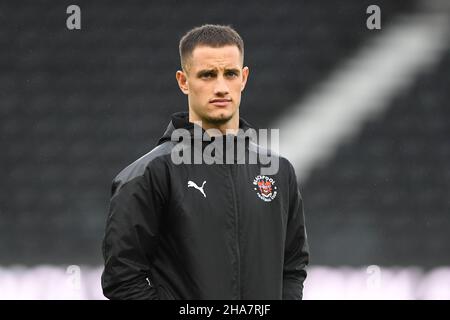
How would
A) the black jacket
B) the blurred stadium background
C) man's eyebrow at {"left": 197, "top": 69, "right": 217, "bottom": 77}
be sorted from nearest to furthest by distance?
1. the black jacket
2. man's eyebrow at {"left": 197, "top": 69, "right": 217, "bottom": 77}
3. the blurred stadium background

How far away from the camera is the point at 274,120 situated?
5945mm

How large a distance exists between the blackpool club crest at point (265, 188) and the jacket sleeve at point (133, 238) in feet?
0.75

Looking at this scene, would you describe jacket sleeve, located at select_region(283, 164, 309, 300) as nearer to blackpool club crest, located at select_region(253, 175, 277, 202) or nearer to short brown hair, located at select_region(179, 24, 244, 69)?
blackpool club crest, located at select_region(253, 175, 277, 202)

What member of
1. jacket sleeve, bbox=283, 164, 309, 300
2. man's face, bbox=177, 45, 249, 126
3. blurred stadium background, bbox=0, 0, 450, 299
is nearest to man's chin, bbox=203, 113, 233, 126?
man's face, bbox=177, 45, 249, 126

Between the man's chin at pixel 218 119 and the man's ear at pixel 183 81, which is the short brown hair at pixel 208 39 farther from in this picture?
the man's chin at pixel 218 119

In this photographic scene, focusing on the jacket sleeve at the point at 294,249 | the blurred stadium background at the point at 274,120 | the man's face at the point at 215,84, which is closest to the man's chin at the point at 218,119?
the man's face at the point at 215,84

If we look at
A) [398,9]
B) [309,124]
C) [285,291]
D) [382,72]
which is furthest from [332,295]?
[285,291]

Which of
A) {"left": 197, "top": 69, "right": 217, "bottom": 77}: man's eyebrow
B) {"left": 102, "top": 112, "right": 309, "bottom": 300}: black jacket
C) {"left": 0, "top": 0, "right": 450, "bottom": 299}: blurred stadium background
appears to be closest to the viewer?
{"left": 102, "top": 112, "right": 309, "bottom": 300}: black jacket

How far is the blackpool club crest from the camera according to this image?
7.09 ft

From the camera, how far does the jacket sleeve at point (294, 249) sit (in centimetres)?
227

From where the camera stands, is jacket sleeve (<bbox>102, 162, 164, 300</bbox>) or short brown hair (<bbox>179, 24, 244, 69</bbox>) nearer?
jacket sleeve (<bbox>102, 162, 164, 300</bbox>)

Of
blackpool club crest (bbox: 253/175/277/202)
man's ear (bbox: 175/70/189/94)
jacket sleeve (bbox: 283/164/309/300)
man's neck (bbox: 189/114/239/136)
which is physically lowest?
jacket sleeve (bbox: 283/164/309/300)
